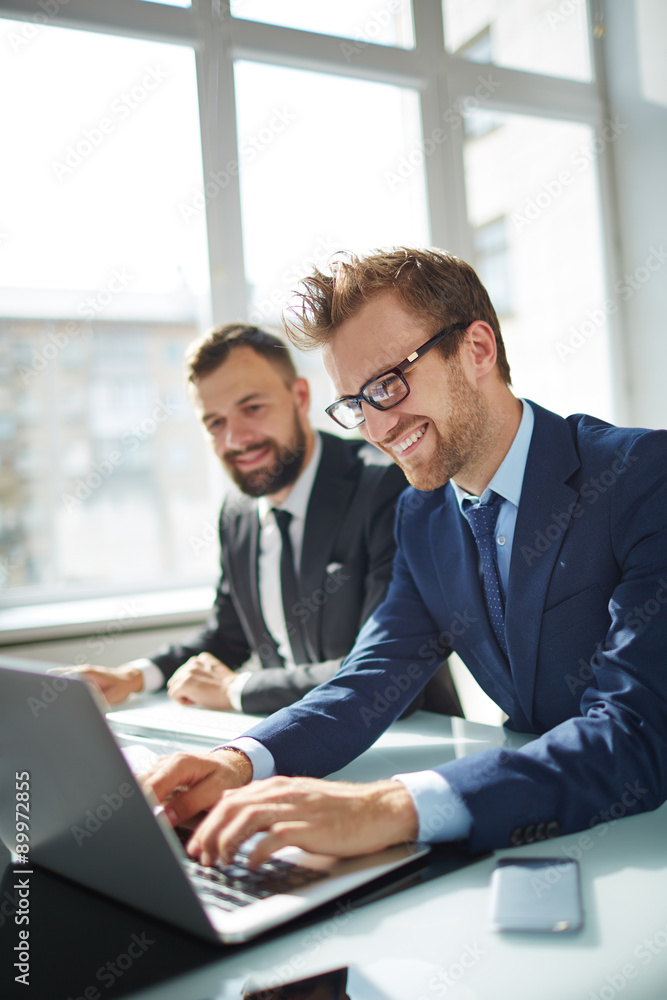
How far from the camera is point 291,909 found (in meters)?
0.76

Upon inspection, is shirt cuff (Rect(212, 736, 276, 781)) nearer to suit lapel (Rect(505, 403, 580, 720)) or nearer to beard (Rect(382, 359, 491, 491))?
suit lapel (Rect(505, 403, 580, 720))

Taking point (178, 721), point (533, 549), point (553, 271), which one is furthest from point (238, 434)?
point (553, 271)

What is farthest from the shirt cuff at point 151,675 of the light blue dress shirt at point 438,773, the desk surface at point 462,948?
the desk surface at point 462,948

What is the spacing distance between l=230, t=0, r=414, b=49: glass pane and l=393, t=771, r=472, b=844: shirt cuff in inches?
145

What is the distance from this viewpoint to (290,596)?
7.03 ft

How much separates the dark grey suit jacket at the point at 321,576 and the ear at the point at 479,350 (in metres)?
0.64

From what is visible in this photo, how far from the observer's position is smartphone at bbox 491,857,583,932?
0.73 m

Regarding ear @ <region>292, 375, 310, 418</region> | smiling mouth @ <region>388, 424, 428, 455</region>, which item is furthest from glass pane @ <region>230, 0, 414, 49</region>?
smiling mouth @ <region>388, 424, 428, 455</region>

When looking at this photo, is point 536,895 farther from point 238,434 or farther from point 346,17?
point 346,17

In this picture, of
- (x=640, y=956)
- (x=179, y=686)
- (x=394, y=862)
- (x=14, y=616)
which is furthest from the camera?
(x=14, y=616)

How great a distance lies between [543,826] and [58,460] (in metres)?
2.78

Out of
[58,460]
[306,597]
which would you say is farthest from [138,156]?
[306,597]

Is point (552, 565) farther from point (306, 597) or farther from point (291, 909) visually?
point (306, 597)

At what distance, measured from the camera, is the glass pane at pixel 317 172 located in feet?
11.5
